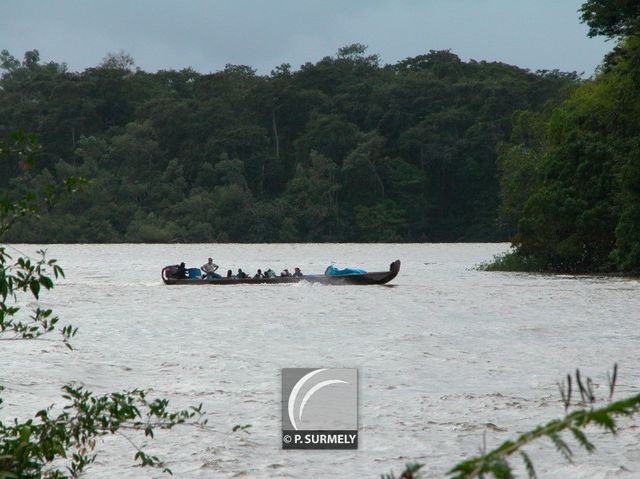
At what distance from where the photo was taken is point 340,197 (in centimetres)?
8781

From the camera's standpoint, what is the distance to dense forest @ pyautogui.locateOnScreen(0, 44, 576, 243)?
84.7 m

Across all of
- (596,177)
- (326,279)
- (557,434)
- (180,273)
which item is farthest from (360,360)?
(596,177)

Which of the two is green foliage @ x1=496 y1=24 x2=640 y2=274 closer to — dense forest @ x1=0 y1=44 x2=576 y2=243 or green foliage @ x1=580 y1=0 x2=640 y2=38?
green foliage @ x1=580 y1=0 x2=640 y2=38

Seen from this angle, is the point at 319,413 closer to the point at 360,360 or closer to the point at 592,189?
the point at 360,360

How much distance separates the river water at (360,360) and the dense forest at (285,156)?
51352 millimetres

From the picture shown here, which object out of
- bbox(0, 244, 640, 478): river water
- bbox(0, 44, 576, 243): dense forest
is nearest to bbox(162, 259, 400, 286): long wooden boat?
bbox(0, 244, 640, 478): river water

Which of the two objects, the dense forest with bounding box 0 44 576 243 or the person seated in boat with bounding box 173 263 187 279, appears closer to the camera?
the person seated in boat with bounding box 173 263 187 279

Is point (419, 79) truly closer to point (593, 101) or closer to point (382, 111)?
point (382, 111)

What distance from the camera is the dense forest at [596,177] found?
32031mm

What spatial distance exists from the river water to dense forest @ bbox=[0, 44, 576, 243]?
51.4 metres

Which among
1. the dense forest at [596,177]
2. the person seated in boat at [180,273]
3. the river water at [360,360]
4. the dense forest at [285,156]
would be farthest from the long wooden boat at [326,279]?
the dense forest at [285,156]

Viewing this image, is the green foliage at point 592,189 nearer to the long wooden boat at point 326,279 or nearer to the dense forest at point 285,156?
the long wooden boat at point 326,279

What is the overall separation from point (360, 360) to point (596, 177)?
2411cm

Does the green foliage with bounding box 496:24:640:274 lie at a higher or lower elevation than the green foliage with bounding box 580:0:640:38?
lower
